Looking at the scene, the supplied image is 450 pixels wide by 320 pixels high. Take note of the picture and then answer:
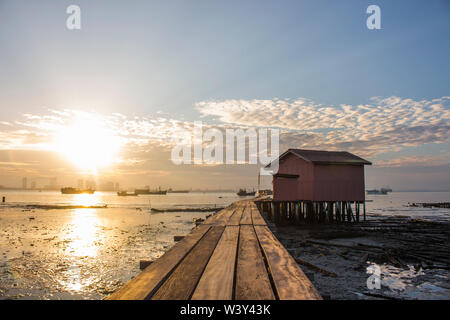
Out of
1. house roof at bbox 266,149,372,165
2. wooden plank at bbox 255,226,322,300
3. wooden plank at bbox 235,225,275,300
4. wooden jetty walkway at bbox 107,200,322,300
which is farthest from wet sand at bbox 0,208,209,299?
house roof at bbox 266,149,372,165

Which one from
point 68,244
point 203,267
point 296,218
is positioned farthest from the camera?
point 296,218

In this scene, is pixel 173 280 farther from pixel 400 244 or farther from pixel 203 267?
pixel 400 244

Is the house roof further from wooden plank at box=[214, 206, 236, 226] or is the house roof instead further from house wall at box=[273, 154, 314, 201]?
wooden plank at box=[214, 206, 236, 226]

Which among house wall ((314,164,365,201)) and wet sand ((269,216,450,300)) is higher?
house wall ((314,164,365,201))

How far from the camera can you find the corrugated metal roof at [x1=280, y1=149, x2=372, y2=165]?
2470cm

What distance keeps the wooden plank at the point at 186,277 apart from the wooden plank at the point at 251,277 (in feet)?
1.55

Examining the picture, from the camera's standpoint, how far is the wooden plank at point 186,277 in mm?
2760

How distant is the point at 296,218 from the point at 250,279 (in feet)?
83.0

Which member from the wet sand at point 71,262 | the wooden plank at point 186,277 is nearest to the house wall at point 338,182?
the wet sand at point 71,262

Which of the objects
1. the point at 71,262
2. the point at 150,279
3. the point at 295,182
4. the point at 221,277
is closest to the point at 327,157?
the point at 295,182

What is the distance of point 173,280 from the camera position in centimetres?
321

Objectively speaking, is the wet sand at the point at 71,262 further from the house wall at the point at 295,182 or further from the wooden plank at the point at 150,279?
the house wall at the point at 295,182

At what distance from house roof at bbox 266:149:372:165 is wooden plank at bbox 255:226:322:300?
68.0ft
